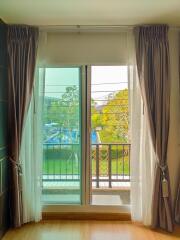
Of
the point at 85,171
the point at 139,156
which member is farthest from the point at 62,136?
the point at 139,156

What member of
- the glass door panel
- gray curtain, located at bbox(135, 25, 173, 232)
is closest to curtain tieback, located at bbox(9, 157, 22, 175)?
the glass door panel

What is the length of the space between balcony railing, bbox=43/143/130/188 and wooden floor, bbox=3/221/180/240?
530mm

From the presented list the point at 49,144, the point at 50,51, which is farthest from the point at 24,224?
the point at 50,51

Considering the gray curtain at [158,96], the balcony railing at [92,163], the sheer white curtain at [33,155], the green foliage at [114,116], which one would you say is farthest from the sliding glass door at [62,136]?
the gray curtain at [158,96]

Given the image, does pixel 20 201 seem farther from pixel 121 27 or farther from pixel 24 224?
pixel 121 27

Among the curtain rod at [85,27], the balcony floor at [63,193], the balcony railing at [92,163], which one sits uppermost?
the curtain rod at [85,27]

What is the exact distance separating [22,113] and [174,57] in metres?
2.02

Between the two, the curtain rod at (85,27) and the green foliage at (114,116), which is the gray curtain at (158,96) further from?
the green foliage at (114,116)

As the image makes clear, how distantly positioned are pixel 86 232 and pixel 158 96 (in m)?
1.83

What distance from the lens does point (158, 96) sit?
304cm

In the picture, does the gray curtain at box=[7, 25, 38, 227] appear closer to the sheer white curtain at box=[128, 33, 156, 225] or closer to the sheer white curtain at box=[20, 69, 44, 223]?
the sheer white curtain at box=[20, 69, 44, 223]

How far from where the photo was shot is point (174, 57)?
10.5 feet

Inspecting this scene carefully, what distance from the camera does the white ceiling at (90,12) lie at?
2479 mm

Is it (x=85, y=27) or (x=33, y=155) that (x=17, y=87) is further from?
(x=85, y=27)
